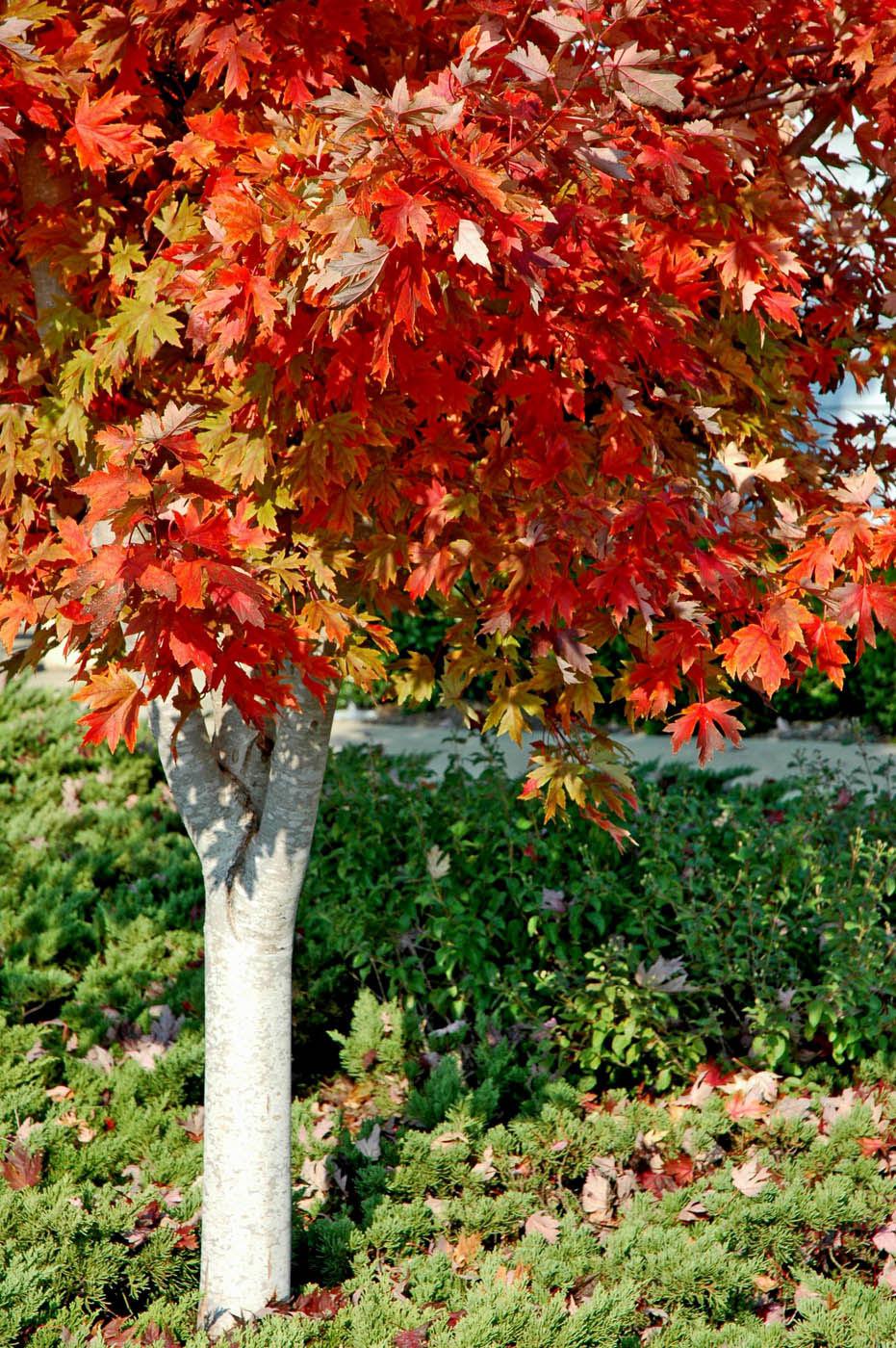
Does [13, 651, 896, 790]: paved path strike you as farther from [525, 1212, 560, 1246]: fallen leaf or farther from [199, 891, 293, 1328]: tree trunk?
[199, 891, 293, 1328]: tree trunk

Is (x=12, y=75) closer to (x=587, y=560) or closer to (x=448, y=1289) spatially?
(x=587, y=560)

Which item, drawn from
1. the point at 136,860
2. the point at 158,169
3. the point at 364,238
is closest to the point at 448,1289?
the point at 364,238

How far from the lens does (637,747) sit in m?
7.76

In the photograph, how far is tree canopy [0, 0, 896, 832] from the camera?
6.33ft

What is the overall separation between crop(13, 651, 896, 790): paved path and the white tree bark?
356 centimetres

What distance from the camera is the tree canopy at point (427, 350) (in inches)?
75.9

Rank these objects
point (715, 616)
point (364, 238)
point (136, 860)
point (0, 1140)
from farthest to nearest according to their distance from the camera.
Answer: point (136, 860) < point (0, 1140) < point (715, 616) < point (364, 238)

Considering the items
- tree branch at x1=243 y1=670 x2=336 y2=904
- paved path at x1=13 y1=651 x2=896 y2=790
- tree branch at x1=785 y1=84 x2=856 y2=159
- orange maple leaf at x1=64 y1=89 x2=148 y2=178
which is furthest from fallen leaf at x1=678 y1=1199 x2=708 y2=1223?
paved path at x1=13 y1=651 x2=896 y2=790

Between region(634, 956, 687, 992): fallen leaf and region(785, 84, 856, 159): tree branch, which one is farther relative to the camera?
region(634, 956, 687, 992): fallen leaf

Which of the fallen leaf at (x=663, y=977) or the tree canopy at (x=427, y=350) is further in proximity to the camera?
the fallen leaf at (x=663, y=977)

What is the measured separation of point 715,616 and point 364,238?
1211 millimetres

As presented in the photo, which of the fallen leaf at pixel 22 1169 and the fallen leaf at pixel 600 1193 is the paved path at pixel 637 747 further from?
the fallen leaf at pixel 22 1169

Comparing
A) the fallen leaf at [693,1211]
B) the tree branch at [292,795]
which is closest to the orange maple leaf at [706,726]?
the tree branch at [292,795]

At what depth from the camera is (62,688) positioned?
8656 mm
